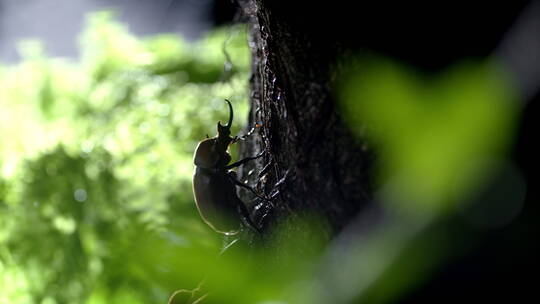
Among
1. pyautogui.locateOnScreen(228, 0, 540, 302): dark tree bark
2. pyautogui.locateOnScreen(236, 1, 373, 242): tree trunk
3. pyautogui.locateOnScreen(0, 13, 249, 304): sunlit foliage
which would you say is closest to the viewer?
pyautogui.locateOnScreen(228, 0, 540, 302): dark tree bark

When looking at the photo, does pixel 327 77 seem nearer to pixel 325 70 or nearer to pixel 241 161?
pixel 325 70

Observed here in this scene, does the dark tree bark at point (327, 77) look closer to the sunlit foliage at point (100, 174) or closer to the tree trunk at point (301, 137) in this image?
the tree trunk at point (301, 137)

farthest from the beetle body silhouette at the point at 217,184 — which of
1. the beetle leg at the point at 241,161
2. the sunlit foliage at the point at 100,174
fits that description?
the sunlit foliage at the point at 100,174

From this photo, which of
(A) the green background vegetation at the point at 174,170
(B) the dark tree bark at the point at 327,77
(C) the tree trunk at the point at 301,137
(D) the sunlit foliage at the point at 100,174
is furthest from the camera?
(D) the sunlit foliage at the point at 100,174

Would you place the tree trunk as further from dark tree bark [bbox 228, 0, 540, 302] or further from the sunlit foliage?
the sunlit foliage

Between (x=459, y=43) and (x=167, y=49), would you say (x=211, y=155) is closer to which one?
(x=459, y=43)

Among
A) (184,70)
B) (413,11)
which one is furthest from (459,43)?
(184,70)

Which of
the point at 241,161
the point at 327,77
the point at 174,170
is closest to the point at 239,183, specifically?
the point at 241,161

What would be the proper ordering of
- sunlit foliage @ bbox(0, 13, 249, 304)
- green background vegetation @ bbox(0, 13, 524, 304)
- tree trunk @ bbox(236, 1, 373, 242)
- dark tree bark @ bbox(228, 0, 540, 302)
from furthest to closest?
sunlit foliage @ bbox(0, 13, 249, 304) < tree trunk @ bbox(236, 1, 373, 242) < dark tree bark @ bbox(228, 0, 540, 302) < green background vegetation @ bbox(0, 13, 524, 304)

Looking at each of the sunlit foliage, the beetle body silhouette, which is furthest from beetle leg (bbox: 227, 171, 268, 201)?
the sunlit foliage
